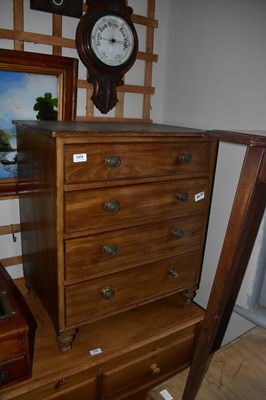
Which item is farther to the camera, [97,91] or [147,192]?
[97,91]

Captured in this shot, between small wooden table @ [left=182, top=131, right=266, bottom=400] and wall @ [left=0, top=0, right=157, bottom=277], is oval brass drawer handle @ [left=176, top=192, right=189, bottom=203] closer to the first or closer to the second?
small wooden table @ [left=182, top=131, right=266, bottom=400]

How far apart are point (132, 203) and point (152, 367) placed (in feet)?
2.96

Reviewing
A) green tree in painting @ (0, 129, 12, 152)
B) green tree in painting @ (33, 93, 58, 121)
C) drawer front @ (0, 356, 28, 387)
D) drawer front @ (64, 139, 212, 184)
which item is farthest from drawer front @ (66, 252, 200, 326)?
green tree in painting @ (33, 93, 58, 121)

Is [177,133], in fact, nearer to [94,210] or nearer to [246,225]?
[94,210]

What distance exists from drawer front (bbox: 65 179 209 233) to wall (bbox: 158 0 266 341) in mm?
361

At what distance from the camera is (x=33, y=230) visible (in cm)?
147

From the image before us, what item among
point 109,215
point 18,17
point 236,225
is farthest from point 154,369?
point 18,17

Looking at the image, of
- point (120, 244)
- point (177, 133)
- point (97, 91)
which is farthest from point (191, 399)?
point (97, 91)

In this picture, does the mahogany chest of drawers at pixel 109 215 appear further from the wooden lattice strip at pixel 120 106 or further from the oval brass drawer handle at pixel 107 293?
the wooden lattice strip at pixel 120 106

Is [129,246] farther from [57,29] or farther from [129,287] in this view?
[57,29]

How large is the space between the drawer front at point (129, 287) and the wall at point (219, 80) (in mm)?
351

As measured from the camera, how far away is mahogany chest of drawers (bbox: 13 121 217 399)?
1.15 metres

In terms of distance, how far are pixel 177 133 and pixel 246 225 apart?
0.60 meters

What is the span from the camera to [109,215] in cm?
126
